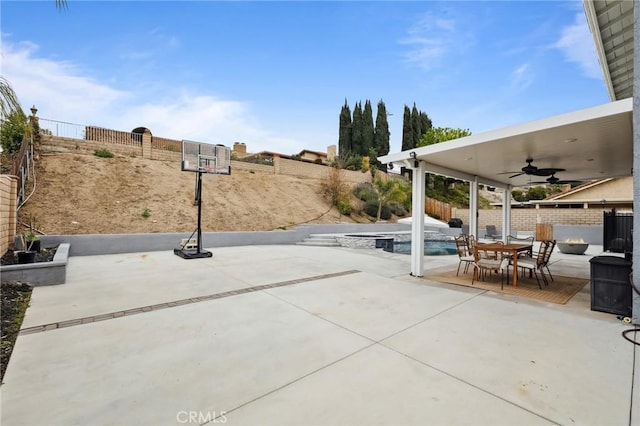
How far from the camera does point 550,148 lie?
549cm

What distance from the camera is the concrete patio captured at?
1.88 metres

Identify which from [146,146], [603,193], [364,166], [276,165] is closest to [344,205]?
[276,165]

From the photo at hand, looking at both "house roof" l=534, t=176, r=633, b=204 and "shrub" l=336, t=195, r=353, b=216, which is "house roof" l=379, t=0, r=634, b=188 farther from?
"house roof" l=534, t=176, r=633, b=204

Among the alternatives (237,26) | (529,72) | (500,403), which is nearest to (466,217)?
(529,72)

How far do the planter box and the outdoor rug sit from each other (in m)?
6.95

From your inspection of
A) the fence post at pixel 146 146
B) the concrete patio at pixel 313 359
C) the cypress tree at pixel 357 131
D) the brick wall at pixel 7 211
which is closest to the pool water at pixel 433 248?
the concrete patio at pixel 313 359

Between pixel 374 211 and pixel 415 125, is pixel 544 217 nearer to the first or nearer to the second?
pixel 374 211

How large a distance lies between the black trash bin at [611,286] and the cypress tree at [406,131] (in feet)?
93.4

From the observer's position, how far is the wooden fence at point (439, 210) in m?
21.1

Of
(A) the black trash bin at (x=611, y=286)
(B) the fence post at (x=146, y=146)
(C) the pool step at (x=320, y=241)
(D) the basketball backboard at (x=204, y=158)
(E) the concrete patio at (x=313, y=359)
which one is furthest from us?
(B) the fence post at (x=146, y=146)

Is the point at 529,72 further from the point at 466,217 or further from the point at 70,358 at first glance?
the point at 70,358

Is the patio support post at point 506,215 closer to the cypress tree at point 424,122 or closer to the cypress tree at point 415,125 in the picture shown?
the cypress tree at point 415,125

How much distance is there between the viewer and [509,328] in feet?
11.0

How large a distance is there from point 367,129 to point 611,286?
27.8 meters
